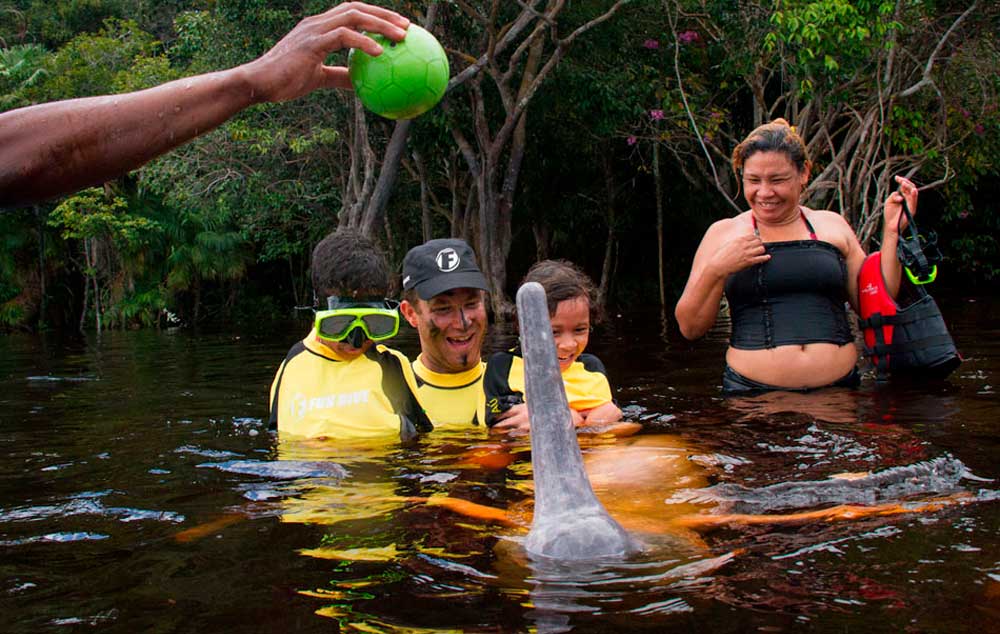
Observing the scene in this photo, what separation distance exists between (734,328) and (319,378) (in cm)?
272

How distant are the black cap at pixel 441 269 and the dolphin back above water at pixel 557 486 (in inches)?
74.8

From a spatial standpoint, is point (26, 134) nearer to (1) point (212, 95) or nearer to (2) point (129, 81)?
(1) point (212, 95)

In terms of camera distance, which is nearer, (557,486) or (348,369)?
(557,486)

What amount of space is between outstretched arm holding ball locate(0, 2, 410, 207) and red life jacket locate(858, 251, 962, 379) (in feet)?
15.3

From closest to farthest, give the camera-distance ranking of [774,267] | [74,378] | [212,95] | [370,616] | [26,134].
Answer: [26,134] → [212,95] → [370,616] → [774,267] → [74,378]

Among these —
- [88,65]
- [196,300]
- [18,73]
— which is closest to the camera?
[18,73]

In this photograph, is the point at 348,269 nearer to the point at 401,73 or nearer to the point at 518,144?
the point at 401,73

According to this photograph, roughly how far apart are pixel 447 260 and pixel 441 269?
0.06 meters

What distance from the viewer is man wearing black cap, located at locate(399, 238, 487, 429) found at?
487 centimetres

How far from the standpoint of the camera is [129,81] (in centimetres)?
2000

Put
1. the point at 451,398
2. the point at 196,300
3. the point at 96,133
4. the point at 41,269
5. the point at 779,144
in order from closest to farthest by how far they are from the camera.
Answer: the point at 96,133, the point at 451,398, the point at 779,144, the point at 41,269, the point at 196,300

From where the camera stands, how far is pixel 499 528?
3295mm

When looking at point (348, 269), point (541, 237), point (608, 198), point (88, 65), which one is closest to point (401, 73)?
point (348, 269)

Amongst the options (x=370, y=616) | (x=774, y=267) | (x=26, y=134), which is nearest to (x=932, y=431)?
(x=774, y=267)
